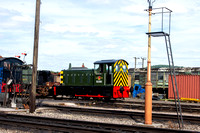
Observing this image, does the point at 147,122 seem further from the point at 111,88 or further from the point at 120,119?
the point at 111,88

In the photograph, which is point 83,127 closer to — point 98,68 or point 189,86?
point 98,68

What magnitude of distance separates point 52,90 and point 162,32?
56.6 feet

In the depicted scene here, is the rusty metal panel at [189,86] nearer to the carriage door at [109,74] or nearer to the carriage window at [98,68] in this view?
the carriage door at [109,74]

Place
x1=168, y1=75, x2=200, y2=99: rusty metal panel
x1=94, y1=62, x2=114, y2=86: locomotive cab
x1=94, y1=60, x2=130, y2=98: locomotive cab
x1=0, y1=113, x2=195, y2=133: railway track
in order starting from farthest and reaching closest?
1. x1=168, y1=75, x2=200, y2=99: rusty metal panel
2. x1=94, y1=62, x2=114, y2=86: locomotive cab
3. x1=94, y1=60, x2=130, y2=98: locomotive cab
4. x1=0, y1=113, x2=195, y2=133: railway track

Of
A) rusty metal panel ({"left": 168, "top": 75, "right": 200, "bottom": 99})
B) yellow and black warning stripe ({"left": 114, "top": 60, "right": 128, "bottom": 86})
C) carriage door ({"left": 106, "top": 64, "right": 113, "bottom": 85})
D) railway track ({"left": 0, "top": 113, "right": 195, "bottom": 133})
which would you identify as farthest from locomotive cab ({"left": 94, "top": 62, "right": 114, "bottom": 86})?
railway track ({"left": 0, "top": 113, "right": 195, "bottom": 133})

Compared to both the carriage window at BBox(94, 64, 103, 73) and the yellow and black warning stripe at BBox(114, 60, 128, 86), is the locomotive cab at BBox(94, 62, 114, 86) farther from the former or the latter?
the yellow and black warning stripe at BBox(114, 60, 128, 86)

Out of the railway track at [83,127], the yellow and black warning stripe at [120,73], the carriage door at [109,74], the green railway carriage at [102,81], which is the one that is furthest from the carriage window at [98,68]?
the railway track at [83,127]

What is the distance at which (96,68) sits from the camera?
22.8m

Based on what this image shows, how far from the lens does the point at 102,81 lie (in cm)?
2236

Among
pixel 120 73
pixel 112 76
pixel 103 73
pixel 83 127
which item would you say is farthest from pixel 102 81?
pixel 83 127

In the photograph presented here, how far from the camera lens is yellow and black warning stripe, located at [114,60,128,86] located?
72.2ft

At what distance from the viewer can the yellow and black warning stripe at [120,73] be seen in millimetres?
22000

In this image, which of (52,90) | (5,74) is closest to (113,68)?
(52,90)

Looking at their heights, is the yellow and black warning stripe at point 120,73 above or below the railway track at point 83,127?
above
